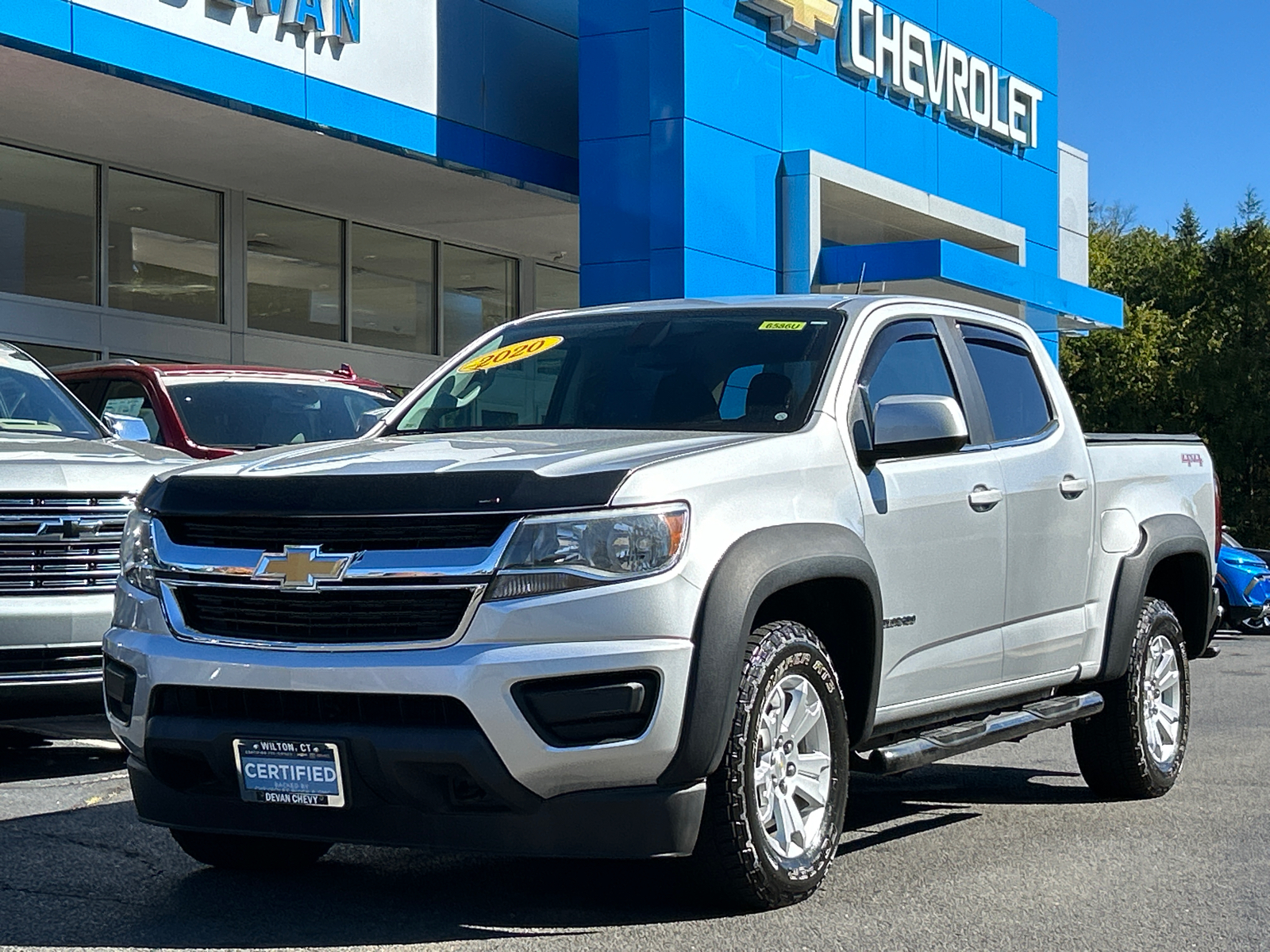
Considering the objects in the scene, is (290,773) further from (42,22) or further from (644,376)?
(42,22)

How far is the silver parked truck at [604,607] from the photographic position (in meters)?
4.48

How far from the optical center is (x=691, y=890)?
4.88 meters

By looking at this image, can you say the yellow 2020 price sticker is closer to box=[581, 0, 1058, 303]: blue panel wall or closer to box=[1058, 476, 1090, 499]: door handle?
box=[1058, 476, 1090, 499]: door handle

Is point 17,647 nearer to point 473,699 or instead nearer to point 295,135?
point 473,699

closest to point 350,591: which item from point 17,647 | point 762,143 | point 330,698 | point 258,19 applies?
point 330,698

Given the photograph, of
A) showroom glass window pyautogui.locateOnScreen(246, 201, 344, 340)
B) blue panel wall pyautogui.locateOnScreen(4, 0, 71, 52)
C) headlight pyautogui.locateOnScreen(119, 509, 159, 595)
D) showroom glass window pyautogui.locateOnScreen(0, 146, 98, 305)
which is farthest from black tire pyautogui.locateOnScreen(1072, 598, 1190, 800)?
showroom glass window pyautogui.locateOnScreen(246, 201, 344, 340)

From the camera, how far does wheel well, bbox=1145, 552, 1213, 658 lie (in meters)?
7.86

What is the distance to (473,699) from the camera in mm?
4402

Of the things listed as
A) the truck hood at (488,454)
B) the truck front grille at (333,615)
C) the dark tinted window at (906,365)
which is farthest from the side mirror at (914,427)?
the truck front grille at (333,615)

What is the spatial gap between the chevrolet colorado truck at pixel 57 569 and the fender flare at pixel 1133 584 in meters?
4.03

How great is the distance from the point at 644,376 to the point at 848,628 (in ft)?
3.76

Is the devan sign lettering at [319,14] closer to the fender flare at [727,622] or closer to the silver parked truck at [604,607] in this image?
the silver parked truck at [604,607]

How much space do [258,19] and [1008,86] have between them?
50.6 feet

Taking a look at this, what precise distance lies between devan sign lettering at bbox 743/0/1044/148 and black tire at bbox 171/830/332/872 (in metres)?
18.4
